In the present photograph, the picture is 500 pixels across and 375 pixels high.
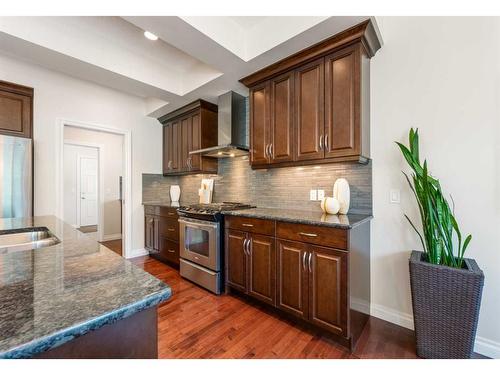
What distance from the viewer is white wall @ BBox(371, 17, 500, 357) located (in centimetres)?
161

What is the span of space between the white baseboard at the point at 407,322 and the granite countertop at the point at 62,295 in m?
2.14

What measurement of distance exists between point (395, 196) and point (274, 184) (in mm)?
1276

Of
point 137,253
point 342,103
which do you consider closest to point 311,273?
point 342,103

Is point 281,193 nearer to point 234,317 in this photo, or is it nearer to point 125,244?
point 234,317

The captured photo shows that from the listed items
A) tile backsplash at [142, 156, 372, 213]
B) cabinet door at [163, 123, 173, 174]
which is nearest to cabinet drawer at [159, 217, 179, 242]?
tile backsplash at [142, 156, 372, 213]

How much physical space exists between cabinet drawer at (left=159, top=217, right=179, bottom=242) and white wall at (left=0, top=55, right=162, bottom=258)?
27.8 inches

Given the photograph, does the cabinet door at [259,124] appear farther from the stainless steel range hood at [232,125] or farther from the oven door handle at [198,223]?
the oven door handle at [198,223]

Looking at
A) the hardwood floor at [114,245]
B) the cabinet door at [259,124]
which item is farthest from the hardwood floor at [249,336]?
the hardwood floor at [114,245]

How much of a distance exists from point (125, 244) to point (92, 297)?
3.77m

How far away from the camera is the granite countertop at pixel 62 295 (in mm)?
425

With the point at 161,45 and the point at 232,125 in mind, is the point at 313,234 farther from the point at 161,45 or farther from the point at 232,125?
the point at 161,45

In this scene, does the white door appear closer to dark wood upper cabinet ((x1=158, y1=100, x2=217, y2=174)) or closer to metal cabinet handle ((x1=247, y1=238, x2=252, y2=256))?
dark wood upper cabinet ((x1=158, y1=100, x2=217, y2=174))

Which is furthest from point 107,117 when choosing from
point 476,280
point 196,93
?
point 476,280

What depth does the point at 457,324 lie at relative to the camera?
1.47 metres
